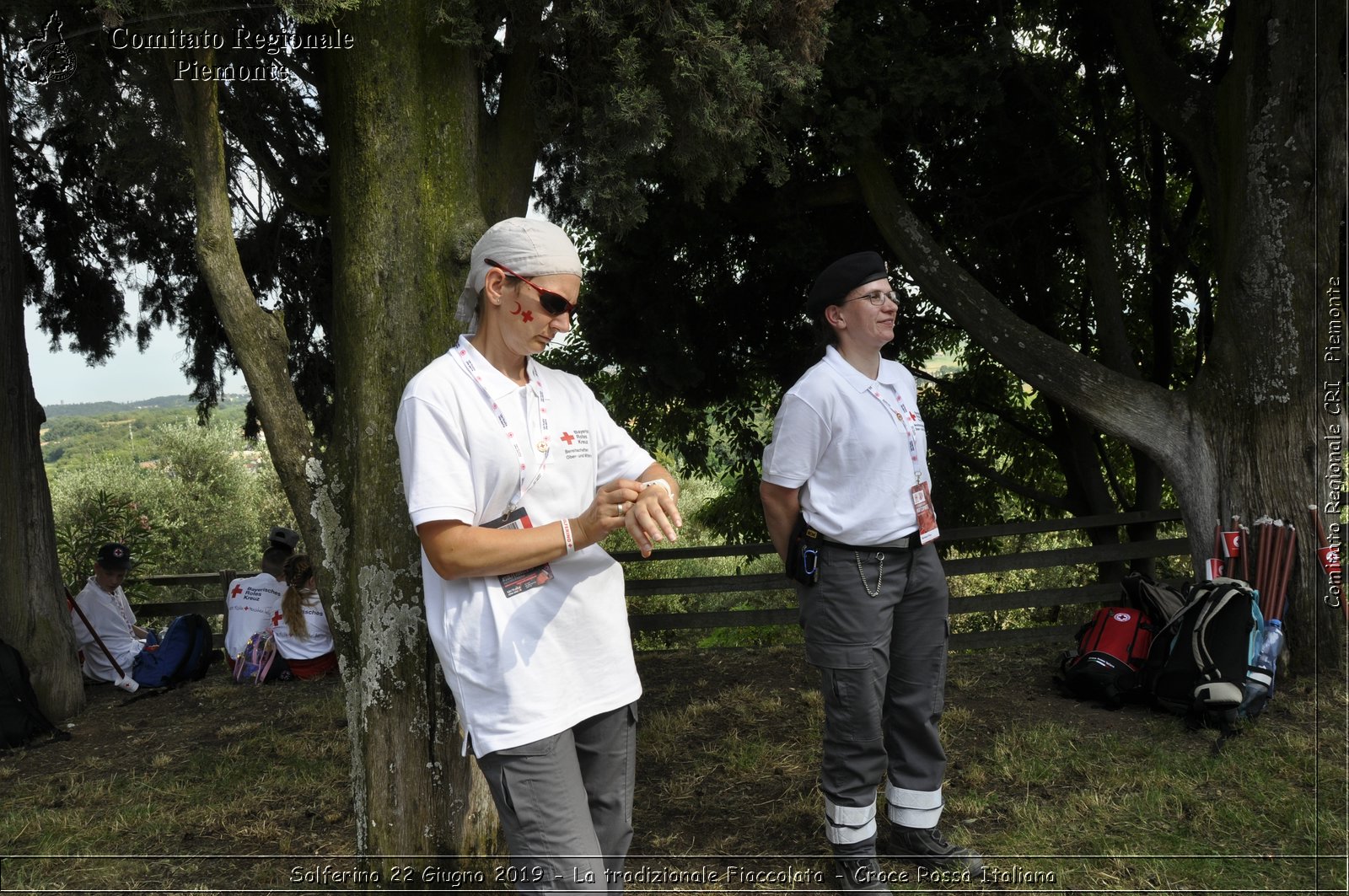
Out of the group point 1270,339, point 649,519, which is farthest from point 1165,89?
point 649,519

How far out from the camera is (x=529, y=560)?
2219 millimetres

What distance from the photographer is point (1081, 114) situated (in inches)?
388

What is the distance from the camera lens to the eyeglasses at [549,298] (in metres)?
2.41

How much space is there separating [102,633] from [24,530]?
116 cm

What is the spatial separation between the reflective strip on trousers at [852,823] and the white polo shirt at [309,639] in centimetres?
539

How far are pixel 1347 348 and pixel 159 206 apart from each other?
7961 millimetres

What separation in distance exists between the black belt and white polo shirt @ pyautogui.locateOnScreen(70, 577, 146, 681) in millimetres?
6913

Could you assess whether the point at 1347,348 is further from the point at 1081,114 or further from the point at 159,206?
the point at 159,206

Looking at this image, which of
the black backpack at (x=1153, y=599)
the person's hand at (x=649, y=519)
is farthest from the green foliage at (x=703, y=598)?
the person's hand at (x=649, y=519)

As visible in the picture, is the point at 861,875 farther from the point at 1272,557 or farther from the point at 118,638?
the point at 118,638

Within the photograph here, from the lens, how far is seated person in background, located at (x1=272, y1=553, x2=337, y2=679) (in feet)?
26.3

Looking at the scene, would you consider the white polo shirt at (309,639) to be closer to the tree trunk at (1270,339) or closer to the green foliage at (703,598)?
the green foliage at (703,598)

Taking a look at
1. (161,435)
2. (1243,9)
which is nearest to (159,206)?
(1243,9)

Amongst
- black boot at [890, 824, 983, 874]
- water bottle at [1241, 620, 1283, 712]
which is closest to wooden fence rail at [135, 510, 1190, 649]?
water bottle at [1241, 620, 1283, 712]
